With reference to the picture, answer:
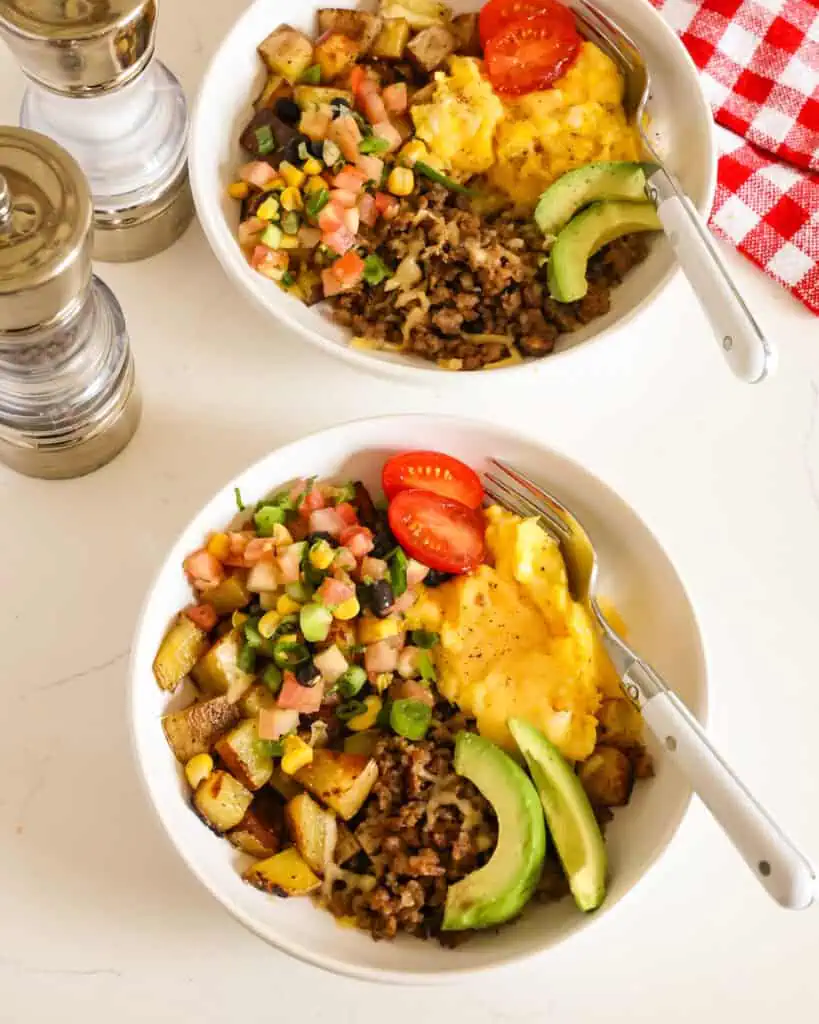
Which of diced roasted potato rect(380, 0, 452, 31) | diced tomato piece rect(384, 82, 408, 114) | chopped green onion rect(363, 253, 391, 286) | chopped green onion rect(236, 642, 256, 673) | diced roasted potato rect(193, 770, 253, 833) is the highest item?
diced roasted potato rect(380, 0, 452, 31)

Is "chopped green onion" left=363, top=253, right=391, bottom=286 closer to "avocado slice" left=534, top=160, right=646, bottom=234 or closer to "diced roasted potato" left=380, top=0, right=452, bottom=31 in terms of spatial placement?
"avocado slice" left=534, top=160, right=646, bottom=234

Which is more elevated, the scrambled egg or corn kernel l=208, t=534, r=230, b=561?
the scrambled egg

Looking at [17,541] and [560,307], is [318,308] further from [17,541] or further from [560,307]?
[17,541]

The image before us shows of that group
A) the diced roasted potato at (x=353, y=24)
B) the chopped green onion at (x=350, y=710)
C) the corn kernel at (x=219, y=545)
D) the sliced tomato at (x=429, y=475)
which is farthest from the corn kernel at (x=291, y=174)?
the chopped green onion at (x=350, y=710)

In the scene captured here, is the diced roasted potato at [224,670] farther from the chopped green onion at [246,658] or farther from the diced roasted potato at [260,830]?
the diced roasted potato at [260,830]

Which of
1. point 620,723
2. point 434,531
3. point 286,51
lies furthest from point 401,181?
point 620,723

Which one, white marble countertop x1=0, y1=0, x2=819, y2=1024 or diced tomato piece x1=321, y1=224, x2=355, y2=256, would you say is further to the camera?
diced tomato piece x1=321, y1=224, x2=355, y2=256

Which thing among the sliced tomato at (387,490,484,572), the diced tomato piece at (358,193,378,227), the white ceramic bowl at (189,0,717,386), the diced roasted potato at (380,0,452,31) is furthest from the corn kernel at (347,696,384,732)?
the diced roasted potato at (380,0,452,31)

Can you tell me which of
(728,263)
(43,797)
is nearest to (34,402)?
(43,797)
